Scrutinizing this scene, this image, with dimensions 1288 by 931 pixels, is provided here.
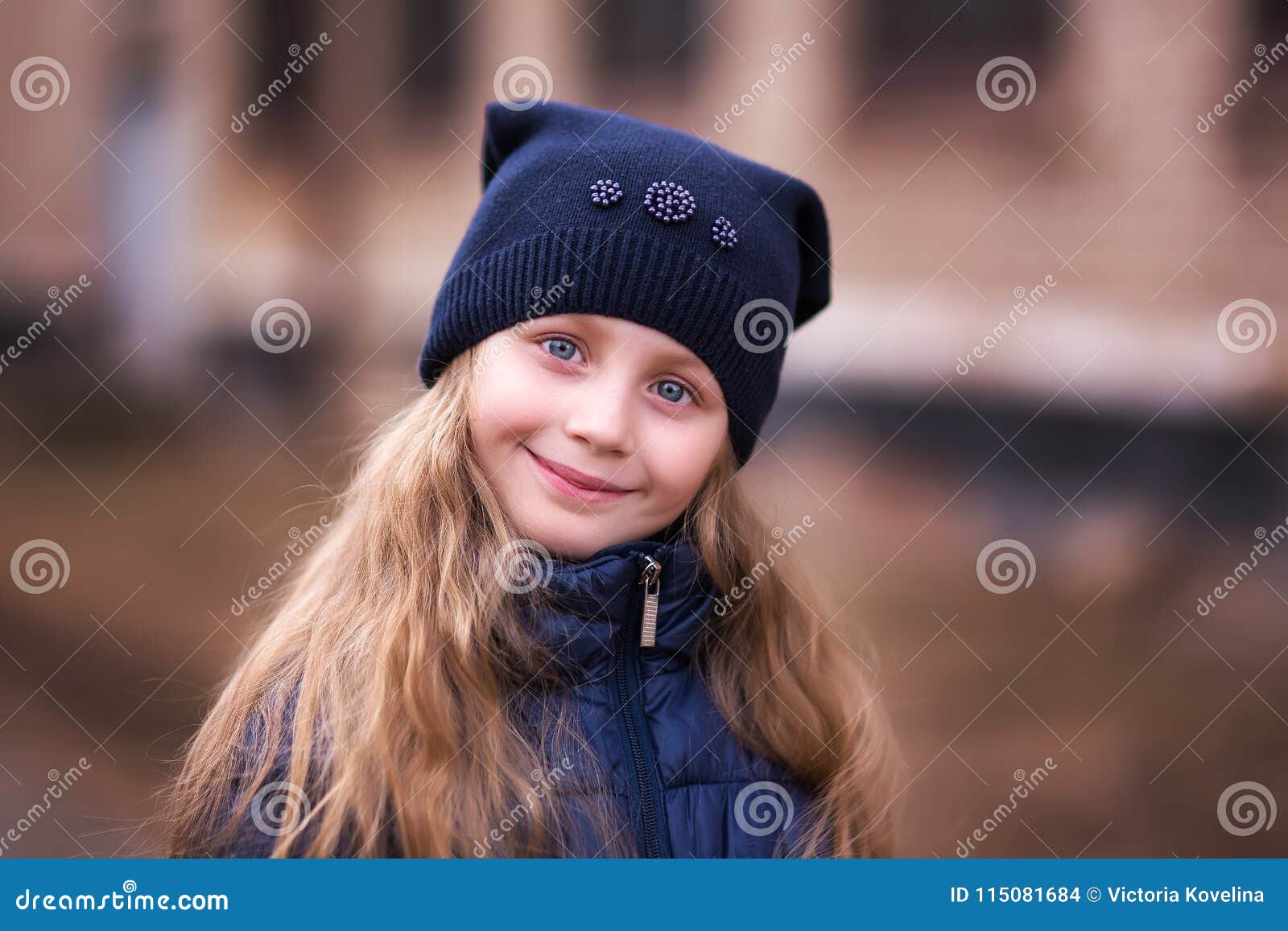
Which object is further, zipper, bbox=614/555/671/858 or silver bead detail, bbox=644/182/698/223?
silver bead detail, bbox=644/182/698/223

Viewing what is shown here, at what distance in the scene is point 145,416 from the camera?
14.2 ft

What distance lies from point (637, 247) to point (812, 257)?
1.31 feet

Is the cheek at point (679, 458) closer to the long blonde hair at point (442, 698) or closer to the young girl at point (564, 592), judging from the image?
the young girl at point (564, 592)

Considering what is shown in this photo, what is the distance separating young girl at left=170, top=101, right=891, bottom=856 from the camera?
1088mm

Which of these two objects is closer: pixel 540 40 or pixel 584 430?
pixel 584 430

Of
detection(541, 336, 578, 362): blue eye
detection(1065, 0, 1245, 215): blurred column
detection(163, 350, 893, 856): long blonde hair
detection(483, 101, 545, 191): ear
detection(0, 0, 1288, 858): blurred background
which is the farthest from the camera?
detection(1065, 0, 1245, 215): blurred column

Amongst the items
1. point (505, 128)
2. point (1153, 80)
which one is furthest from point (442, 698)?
point (1153, 80)

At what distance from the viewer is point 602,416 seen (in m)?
1.11

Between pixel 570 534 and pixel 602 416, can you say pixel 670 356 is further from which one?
pixel 570 534

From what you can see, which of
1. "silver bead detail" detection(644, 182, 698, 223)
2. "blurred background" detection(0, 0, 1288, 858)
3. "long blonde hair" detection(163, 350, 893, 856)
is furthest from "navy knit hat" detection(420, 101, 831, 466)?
"blurred background" detection(0, 0, 1288, 858)

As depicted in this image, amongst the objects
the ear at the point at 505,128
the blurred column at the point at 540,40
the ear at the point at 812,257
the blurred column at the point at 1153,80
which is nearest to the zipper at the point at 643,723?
the ear at the point at 812,257

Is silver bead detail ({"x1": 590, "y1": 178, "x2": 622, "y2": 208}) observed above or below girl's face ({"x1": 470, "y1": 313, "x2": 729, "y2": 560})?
above

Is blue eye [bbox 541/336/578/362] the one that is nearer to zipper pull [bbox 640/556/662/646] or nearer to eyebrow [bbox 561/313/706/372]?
eyebrow [bbox 561/313/706/372]

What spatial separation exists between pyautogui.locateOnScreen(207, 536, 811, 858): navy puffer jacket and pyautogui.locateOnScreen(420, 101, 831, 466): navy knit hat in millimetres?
274
